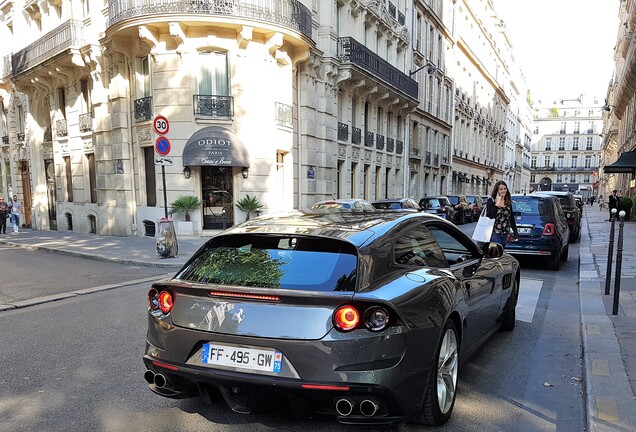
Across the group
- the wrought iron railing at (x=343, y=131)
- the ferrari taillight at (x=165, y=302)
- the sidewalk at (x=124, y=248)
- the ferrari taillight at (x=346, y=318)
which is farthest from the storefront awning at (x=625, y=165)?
the ferrari taillight at (x=165, y=302)

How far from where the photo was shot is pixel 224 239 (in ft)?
11.0

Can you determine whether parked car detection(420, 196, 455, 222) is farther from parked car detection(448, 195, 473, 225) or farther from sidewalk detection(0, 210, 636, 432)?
sidewalk detection(0, 210, 636, 432)

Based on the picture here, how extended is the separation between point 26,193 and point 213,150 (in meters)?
18.3

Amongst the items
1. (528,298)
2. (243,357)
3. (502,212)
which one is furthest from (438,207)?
(243,357)

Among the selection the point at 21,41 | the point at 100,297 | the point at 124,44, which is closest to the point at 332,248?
the point at 100,297

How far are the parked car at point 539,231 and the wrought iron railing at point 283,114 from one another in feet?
31.5

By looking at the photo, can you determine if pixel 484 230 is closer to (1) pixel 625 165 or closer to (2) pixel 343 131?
(2) pixel 343 131

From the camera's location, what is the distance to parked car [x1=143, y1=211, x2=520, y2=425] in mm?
2523

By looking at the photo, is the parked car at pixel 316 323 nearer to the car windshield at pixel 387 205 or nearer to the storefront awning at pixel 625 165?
the car windshield at pixel 387 205

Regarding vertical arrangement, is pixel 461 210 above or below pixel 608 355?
below

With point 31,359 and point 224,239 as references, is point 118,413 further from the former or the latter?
point 31,359

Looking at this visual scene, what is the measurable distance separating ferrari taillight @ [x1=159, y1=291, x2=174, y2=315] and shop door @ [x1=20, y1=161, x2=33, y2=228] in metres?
27.5

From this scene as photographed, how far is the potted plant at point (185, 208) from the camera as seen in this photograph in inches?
595

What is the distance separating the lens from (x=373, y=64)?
75.6ft
